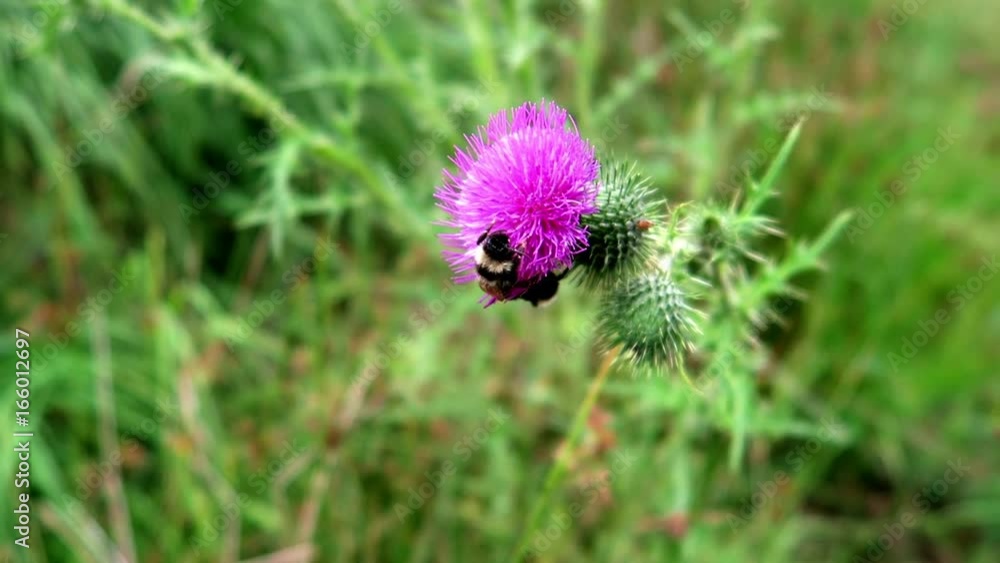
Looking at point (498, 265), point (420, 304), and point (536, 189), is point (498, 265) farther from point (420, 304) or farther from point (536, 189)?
point (420, 304)

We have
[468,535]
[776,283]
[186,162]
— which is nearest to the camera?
[776,283]

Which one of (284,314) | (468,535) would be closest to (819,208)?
(468,535)

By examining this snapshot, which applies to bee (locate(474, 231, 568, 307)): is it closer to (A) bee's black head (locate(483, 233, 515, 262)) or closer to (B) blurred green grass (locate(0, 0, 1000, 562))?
(A) bee's black head (locate(483, 233, 515, 262))

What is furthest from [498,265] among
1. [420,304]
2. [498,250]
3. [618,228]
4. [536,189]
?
[420,304]

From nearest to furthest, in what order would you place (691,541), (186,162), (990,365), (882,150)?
(691,541), (990,365), (882,150), (186,162)

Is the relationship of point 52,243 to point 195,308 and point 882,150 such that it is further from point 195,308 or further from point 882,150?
point 882,150

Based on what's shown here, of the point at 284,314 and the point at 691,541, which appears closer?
the point at 691,541

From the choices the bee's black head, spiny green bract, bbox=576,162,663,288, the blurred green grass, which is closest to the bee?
the bee's black head

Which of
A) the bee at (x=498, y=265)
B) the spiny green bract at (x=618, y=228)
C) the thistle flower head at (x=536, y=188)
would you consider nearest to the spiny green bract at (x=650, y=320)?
the spiny green bract at (x=618, y=228)

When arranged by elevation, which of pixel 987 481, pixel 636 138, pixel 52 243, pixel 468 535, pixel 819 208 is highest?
pixel 636 138
